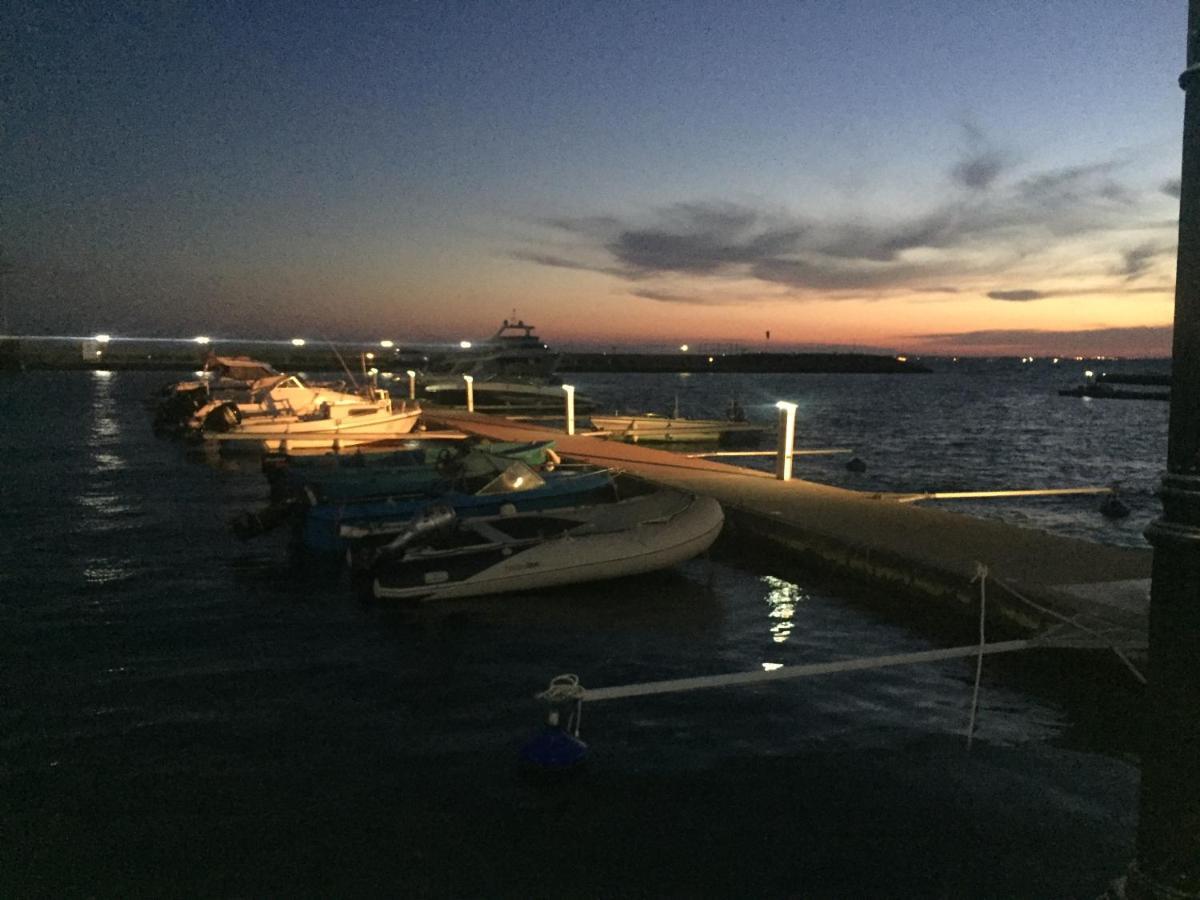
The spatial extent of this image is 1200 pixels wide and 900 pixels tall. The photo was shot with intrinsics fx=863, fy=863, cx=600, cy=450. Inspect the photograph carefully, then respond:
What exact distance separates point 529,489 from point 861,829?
8.78m

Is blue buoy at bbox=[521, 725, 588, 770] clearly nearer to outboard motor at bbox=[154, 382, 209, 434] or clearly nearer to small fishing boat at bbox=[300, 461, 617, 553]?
small fishing boat at bbox=[300, 461, 617, 553]

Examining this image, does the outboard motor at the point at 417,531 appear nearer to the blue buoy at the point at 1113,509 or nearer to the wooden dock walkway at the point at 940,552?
the wooden dock walkway at the point at 940,552

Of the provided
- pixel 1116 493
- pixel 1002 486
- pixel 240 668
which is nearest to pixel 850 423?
pixel 1002 486

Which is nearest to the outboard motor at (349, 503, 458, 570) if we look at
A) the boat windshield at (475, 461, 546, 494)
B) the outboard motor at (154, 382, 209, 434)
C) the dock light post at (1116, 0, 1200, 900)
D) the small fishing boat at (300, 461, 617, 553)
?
the small fishing boat at (300, 461, 617, 553)

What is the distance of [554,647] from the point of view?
9195 millimetres

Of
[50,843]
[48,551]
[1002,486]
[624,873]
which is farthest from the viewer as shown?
[1002,486]

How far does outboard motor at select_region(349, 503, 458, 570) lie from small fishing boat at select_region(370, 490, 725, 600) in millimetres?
13

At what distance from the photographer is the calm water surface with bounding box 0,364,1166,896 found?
16.8 ft

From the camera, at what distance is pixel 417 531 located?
1100 centimetres

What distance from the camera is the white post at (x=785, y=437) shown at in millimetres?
15961

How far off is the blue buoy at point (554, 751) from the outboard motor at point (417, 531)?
5.17 metres

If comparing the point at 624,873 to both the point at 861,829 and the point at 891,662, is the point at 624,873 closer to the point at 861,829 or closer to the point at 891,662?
the point at 861,829

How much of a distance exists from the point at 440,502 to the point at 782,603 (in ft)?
16.3

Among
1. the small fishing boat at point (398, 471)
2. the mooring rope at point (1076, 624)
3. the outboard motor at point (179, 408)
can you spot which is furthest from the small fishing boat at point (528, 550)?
the outboard motor at point (179, 408)
